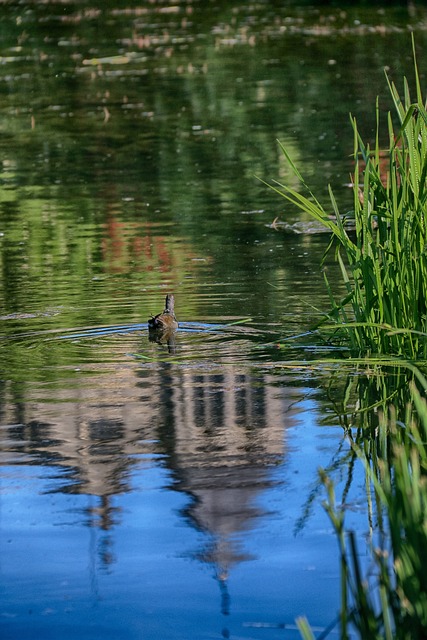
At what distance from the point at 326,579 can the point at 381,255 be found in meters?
3.28

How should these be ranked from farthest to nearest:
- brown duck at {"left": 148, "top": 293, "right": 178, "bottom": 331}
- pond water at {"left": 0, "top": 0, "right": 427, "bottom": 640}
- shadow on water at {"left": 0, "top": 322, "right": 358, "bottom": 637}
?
1. brown duck at {"left": 148, "top": 293, "right": 178, "bottom": 331}
2. shadow on water at {"left": 0, "top": 322, "right": 358, "bottom": 637}
3. pond water at {"left": 0, "top": 0, "right": 427, "bottom": 640}

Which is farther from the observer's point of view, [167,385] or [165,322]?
[165,322]

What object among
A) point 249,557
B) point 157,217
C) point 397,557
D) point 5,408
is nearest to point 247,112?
point 157,217

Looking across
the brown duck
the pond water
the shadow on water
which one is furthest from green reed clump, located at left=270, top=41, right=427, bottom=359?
the brown duck

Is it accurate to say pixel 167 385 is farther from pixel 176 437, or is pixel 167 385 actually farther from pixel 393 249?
pixel 393 249

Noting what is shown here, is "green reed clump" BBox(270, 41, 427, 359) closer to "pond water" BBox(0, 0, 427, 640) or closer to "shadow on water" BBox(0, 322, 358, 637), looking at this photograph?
"pond water" BBox(0, 0, 427, 640)

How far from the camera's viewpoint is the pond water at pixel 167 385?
5.00 m

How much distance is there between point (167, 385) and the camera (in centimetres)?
773

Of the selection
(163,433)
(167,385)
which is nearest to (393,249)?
(167,385)

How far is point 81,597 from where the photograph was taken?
4.94m

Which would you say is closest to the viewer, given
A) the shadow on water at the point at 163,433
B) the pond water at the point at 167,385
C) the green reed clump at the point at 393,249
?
the pond water at the point at 167,385

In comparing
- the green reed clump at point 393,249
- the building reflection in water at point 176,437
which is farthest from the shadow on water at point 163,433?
the green reed clump at point 393,249

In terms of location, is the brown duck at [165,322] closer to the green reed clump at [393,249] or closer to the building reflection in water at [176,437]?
the building reflection in water at [176,437]

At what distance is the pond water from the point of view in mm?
5004
